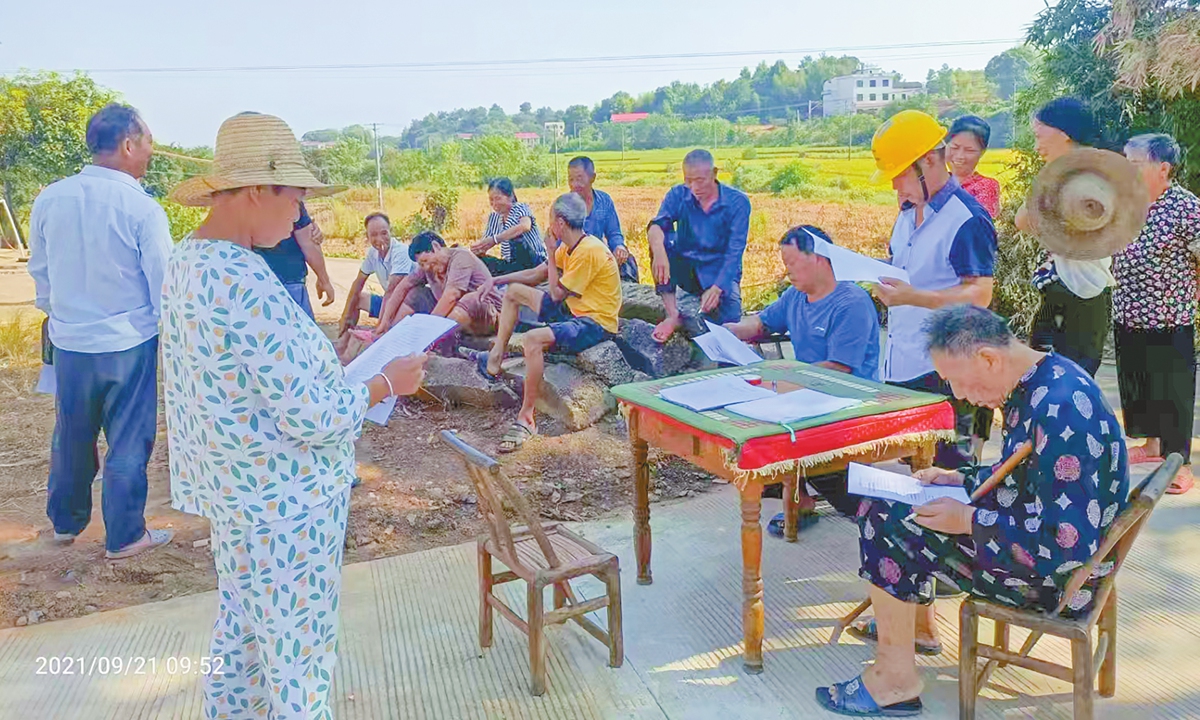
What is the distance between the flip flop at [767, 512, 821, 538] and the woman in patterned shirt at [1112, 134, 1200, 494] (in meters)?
1.64

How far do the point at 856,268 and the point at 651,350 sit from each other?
3.03 m

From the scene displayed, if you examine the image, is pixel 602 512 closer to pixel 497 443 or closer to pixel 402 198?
pixel 497 443

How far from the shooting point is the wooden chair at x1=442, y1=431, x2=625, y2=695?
2834mm

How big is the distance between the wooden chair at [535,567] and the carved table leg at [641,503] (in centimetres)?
Answer: 45

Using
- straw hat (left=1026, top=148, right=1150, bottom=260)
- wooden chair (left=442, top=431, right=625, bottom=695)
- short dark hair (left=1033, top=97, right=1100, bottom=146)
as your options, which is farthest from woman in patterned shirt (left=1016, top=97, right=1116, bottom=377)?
wooden chair (left=442, top=431, right=625, bottom=695)

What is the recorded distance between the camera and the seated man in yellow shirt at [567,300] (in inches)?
222

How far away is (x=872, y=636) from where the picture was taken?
316 cm

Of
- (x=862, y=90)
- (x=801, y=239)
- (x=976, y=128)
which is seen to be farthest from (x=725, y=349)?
(x=862, y=90)

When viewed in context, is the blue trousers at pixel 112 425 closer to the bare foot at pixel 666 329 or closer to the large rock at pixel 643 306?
the bare foot at pixel 666 329

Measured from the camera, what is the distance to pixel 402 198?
27.4 m

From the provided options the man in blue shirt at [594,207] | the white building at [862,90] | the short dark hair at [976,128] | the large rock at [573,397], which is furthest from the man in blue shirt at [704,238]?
the white building at [862,90]

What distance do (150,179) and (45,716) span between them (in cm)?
1737

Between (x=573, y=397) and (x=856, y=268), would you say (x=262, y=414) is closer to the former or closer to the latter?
(x=856, y=268)

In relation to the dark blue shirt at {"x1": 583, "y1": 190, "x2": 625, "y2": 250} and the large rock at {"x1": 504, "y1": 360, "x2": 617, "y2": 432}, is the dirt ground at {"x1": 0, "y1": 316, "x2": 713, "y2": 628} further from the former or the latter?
the dark blue shirt at {"x1": 583, "y1": 190, "x2": 625, "y2": 250}
